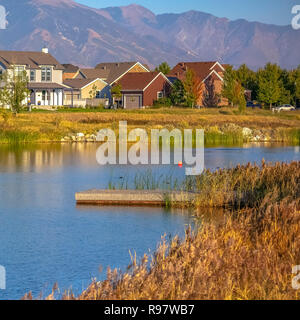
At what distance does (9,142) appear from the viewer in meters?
45.5

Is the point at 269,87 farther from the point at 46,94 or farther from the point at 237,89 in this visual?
the point at 46,94

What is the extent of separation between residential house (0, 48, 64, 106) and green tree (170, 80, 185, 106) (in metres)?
12.8

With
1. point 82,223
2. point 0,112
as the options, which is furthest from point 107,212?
point 0,112

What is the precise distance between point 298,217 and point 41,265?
204 inches

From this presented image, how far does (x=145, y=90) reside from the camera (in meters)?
82.6

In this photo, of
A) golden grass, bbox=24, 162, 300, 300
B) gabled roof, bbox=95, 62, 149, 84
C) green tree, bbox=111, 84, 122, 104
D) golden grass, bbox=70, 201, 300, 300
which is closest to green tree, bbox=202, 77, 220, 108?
green tree, bbox=111, 84, 122, 104

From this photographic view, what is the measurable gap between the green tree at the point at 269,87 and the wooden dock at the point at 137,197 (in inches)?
2462

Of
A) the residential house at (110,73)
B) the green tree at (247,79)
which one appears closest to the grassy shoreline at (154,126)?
the residential house at (110,73)

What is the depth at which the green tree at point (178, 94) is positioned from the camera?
8188 centimetres

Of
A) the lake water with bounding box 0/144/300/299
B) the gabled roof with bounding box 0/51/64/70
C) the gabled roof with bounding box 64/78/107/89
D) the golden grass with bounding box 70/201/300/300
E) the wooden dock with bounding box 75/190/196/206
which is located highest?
the gabled roof with bounding box 0/51/64/70

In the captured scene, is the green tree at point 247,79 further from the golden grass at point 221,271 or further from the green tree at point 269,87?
the golden grass at point 221,271

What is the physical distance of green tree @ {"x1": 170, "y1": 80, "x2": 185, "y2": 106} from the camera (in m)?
81.9

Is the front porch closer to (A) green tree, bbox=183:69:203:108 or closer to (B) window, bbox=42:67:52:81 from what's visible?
(B) window, bbox=42:67:52:81

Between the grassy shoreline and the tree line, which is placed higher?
the tree line
